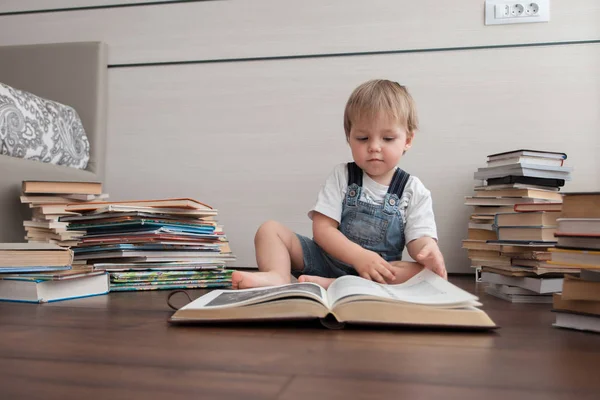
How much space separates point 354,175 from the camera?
154 cm

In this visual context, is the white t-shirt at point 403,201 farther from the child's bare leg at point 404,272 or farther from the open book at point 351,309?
the open book at point 351,309

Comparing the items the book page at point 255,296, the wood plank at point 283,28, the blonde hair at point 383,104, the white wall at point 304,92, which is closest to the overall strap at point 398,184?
the blonde hair at point 383,104

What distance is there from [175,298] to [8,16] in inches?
81.0

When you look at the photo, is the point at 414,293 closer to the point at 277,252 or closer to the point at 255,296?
the point at 255,296

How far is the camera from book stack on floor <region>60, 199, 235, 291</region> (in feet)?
4.83

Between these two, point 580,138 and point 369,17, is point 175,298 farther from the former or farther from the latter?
point 580,138

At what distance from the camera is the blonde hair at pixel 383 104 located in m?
1.42

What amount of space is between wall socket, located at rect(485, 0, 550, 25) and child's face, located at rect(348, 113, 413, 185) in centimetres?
101

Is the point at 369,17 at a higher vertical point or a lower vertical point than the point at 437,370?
higher

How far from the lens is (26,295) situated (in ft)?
3.91

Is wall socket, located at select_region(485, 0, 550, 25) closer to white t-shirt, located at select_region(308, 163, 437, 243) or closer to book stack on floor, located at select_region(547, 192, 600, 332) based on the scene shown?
white t-shirt, located at select_region(308, 163, 437, 243)

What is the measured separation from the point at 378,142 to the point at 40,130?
129cm

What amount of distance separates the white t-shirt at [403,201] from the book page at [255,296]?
0.54 meters

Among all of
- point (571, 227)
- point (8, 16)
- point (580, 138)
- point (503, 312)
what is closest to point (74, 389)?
point (571, 227)
